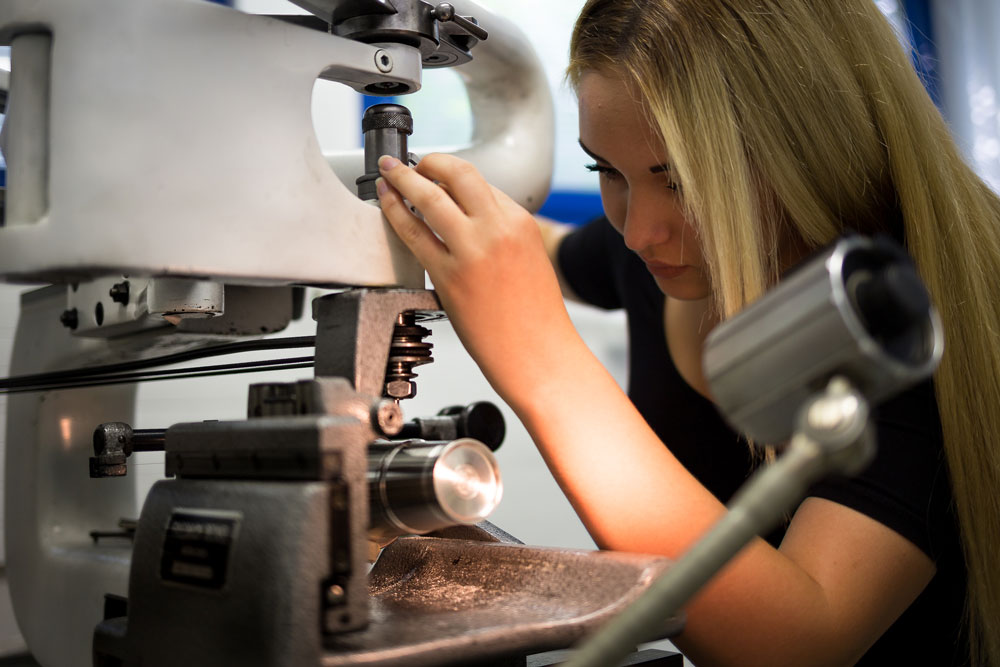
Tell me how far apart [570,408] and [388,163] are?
235mm

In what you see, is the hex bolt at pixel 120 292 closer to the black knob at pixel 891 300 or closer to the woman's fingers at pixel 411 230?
the woman's fingers at pixel 411 230

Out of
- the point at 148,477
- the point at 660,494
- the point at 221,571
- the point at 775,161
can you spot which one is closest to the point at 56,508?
the point at 148,477

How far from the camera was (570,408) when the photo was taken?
2.09 feet

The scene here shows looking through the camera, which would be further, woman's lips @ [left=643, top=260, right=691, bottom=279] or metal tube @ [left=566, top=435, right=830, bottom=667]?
woman's lips @ [left=643, top=260, right=691, bottom=279]

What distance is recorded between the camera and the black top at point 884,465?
29.9 inches

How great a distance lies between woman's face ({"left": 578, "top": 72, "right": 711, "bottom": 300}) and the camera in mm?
832

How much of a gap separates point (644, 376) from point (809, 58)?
2.07 feet

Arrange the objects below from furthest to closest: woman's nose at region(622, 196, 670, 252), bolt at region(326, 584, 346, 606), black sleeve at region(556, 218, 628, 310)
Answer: black sleeve at region(556, 218, 628, 310)
woman's nose at region(622, 196, 670, 252)
bolt at region(326, 584, 346, 606)

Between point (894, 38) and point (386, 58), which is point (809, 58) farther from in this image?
point (386, 58)

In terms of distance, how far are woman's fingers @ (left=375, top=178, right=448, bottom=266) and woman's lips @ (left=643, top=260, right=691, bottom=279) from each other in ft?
1.18

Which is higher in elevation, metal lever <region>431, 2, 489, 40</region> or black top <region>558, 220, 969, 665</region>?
metal lever <region>431, 2, 489, 40</region>

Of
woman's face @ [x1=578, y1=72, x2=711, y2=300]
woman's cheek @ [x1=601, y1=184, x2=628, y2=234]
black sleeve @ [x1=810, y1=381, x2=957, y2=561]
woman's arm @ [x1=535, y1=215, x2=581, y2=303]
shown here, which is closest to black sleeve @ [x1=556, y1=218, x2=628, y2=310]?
woman's arm @ [x1=535, y1=215, x2=581, y2=303]

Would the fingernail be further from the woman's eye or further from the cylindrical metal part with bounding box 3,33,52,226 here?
the woman's eye

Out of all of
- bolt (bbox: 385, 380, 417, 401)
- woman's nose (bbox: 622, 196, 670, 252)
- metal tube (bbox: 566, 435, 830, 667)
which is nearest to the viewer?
metal tube (bbox: 566, 435, 830, 667)
